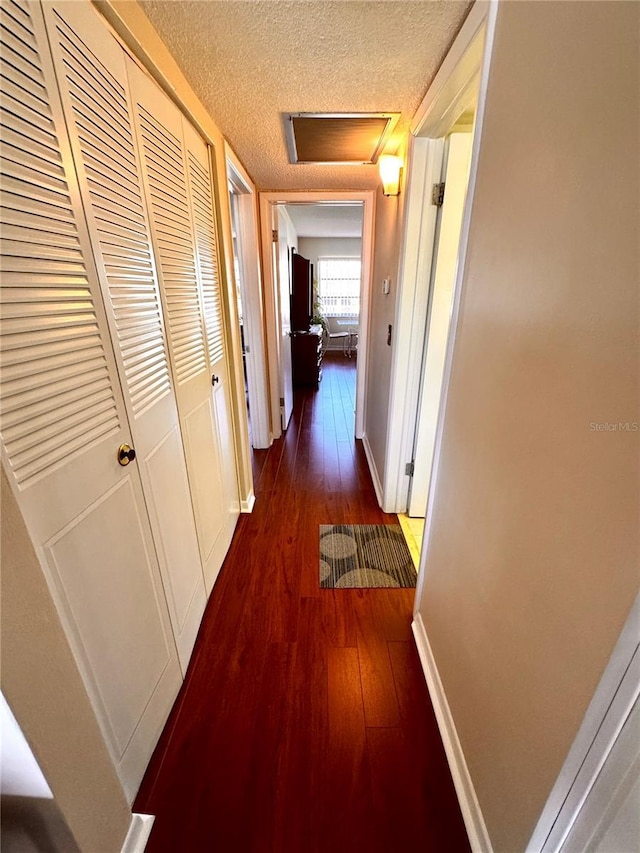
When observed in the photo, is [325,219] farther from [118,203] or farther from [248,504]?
[118,203]

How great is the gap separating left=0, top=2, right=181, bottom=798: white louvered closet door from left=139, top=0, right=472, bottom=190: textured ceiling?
0.61 meters

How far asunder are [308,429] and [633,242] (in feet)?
10.6

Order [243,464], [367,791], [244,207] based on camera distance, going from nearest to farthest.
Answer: [367,791] < [243,464] < [244,207]

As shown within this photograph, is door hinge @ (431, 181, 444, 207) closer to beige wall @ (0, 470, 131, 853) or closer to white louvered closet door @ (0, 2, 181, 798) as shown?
white louvered closet door @ (0, 2, 181, 798)

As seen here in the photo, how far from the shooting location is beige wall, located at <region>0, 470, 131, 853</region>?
0.55 meters

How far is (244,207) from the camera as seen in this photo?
251cm

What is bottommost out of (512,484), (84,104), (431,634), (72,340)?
(431,634)

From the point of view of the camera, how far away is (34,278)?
0.64 m

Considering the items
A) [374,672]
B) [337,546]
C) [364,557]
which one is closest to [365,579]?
[364,557]

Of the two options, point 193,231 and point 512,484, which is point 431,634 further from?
point 193,231

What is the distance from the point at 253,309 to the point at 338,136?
52.9 inches

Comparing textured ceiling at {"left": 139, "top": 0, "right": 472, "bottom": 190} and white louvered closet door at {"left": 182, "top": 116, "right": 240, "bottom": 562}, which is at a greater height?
textured ceiling at {"left": 139, "top": 0, "right": 472, "bottom": 190}

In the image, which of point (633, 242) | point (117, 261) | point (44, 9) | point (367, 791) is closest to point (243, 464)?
point (117, 261)

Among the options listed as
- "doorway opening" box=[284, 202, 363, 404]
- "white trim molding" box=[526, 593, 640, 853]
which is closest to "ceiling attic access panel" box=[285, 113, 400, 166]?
"white trim molding" box=[526, 593, 640, 853]
